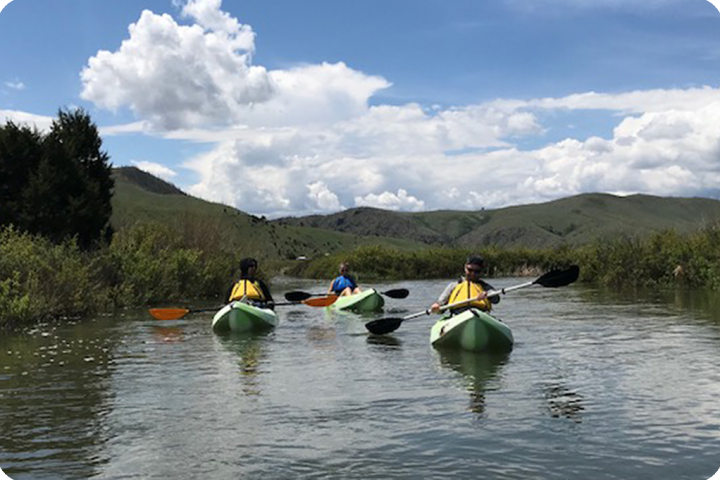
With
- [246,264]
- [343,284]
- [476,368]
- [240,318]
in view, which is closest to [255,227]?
[343,284]

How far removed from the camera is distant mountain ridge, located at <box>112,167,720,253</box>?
11275cm

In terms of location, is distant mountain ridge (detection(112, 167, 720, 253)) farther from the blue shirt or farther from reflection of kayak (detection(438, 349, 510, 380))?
reflection of kayak (detection(438, 349, 510, 380))

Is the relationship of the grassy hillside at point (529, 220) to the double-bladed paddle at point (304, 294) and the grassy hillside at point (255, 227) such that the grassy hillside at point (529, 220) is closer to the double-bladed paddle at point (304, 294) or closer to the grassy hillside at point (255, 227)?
the grassy hillside at point (255, 227)

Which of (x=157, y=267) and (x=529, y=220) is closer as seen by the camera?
(x=157, y=267)

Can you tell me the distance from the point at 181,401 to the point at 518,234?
14452cm

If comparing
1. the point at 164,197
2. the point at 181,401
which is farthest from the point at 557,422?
the point at 164,197

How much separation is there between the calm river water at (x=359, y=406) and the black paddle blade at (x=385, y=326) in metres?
0.21

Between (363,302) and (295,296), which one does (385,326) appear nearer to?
(363,302)

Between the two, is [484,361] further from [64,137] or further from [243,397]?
[64,137]

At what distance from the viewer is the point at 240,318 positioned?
15406mm

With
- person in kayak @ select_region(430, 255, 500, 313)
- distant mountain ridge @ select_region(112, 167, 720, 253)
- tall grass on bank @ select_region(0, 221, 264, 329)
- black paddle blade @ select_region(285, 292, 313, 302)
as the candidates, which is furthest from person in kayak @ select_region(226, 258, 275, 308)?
distant mountain ridge @ select_region(112, 167, 720, 253)

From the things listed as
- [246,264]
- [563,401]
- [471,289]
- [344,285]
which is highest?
[246,264]

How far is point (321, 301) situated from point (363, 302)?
1188 mm

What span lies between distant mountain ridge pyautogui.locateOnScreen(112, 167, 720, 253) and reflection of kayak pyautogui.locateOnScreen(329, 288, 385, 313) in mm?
77604
